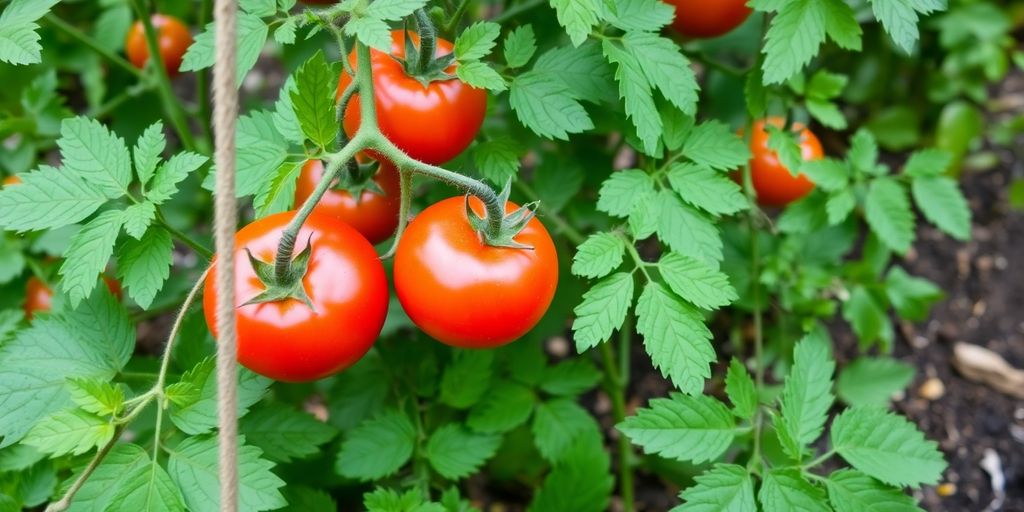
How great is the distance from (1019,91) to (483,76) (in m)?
2.00

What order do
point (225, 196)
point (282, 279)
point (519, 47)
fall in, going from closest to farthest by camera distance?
point (225, 196)
point (282, 279)
point (519, 47)

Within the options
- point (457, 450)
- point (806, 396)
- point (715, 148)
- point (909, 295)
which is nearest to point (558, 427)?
point (457, 450)

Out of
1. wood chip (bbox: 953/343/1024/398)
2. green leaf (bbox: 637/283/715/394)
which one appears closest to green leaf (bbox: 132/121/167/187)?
green leaf (bbox: 637/283/715/394)

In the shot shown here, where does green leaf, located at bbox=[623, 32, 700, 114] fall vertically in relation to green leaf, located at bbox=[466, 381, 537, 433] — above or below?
above

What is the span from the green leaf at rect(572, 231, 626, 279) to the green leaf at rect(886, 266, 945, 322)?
0.79 m

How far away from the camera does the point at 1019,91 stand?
90.8 inches

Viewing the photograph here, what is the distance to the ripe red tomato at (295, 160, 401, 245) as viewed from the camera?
3.34 feet

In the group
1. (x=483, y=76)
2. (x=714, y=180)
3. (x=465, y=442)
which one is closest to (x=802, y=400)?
(x=714, y=180)

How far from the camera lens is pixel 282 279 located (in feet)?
2.74

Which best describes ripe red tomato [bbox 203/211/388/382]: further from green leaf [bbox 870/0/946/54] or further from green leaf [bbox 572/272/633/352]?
green leaf [bbox 870/0/946/54]

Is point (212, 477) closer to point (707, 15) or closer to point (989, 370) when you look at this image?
point (707, 15)

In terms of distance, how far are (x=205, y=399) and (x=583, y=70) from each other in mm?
612

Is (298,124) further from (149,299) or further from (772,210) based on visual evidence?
(772,210)

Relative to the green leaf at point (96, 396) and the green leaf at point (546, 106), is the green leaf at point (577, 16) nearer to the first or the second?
the green leaf at point (546, 106)
